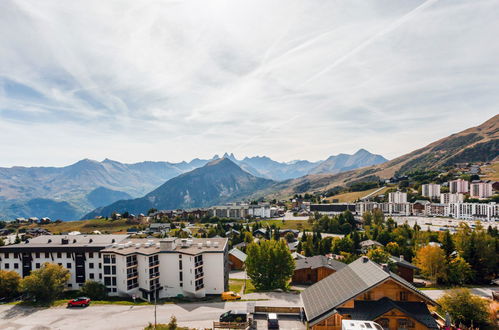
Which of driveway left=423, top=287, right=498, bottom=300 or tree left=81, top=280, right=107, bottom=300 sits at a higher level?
tree left=81, top=280, right=107, bottom=300

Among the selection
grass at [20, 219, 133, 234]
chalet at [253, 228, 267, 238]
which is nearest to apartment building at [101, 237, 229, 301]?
chalet at [253, 228, 267, 238]

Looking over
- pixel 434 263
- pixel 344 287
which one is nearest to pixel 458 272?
pixel 434 263

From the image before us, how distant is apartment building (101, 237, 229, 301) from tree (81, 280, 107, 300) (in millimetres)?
1696

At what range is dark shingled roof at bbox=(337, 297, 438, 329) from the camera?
90.4 feet

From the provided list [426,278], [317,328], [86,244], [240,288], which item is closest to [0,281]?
[86,244]

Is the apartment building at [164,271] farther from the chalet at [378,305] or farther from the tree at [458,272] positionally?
the tree at [458,272]

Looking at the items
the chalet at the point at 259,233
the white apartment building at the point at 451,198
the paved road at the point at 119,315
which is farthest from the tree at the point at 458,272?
the white apartment building at the point at 451,198

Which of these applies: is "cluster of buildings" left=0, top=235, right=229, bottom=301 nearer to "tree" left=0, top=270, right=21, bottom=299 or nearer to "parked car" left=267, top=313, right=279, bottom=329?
"tree" left=0, top=270, right=21, bottom=299

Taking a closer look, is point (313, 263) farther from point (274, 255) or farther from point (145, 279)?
point (145, 279)

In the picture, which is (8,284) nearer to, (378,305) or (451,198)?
(378,305)

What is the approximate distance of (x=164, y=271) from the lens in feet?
182

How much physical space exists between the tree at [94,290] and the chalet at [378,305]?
40555 mm

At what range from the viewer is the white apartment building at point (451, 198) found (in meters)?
184

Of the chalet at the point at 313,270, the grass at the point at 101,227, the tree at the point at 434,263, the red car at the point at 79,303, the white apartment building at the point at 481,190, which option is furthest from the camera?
the white apartment building at the point at 481,190
